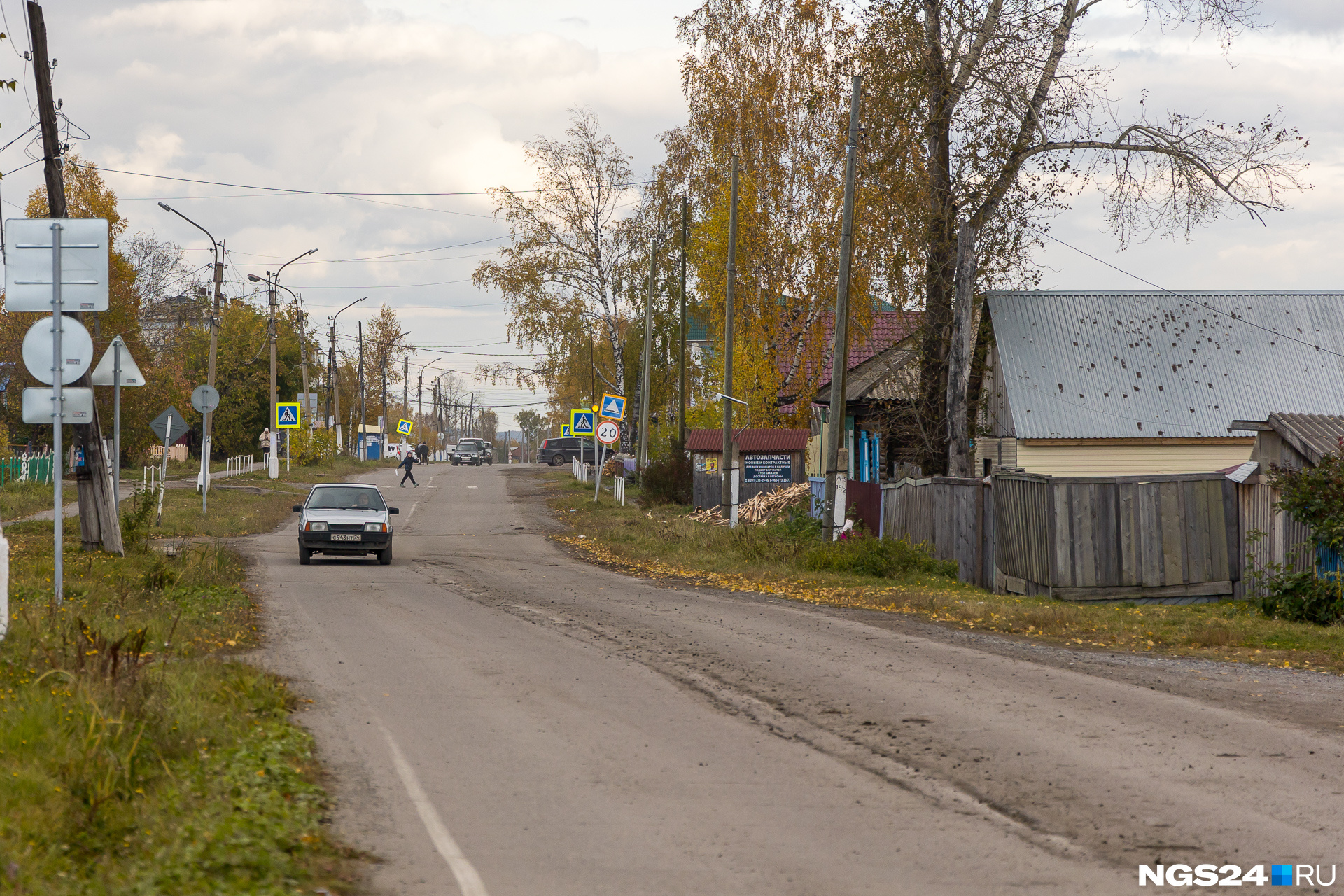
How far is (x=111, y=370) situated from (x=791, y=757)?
450 inches

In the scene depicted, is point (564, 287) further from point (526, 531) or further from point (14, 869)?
point (14, 869)

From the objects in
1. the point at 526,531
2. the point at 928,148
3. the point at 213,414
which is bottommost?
the point at 526,531

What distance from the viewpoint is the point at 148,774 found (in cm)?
593

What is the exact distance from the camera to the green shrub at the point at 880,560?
19641mm

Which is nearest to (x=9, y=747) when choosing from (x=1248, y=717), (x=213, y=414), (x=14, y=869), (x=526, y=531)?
(x=14, y=869)

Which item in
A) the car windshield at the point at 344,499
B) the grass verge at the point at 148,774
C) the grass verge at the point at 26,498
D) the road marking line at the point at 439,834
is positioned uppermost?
the car windshield at the point at 344,499

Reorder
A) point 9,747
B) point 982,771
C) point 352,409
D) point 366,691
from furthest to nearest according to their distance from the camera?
point 352,409
point 366,691
point 982,771
point 9,747

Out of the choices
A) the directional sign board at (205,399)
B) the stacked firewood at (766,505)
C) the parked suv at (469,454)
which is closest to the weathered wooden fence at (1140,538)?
the stacked firewood at (766,505)

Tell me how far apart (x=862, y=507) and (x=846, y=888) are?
20.3m

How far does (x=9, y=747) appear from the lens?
6188mm

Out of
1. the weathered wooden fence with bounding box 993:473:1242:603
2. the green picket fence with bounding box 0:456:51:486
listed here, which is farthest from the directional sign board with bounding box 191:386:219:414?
the weathered wooden fence with bounding box 993:473:1242:603

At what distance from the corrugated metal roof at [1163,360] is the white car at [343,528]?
513 inches

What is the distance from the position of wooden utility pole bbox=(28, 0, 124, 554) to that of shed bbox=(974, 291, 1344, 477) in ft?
56.2

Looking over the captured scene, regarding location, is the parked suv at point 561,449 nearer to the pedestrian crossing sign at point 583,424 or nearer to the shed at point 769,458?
the pedestrian crossing sign at point 583,424
